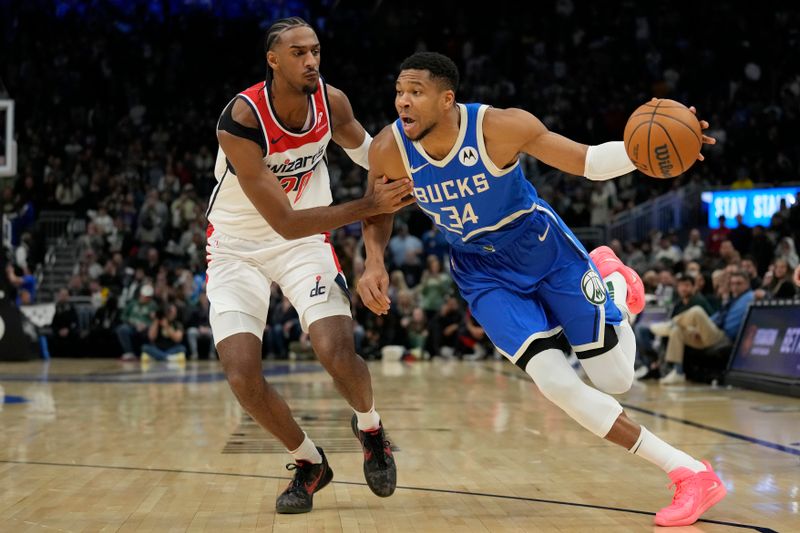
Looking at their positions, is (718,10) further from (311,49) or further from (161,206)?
(311,49)

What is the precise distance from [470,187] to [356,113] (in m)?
18.7

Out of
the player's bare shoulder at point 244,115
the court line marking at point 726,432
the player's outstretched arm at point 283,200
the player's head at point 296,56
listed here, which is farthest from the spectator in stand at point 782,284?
the player's bare shoulder at point 244,115

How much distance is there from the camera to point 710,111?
20547mm

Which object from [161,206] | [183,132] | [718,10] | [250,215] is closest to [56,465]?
[250,215]

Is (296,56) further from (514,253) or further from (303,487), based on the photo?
(303,487)

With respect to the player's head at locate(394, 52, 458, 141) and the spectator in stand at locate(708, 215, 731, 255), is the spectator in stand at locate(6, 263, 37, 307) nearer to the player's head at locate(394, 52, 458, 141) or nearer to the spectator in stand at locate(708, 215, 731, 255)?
the spectator in stand at locate(708, 215, 731, 255)

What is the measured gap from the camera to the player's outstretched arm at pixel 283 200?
172 inches

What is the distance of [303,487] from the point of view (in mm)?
4582

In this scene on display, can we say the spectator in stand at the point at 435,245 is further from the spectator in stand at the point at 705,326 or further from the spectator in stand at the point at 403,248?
the spectator in stand at the point at 705,326

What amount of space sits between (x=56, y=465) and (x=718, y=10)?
2050 centimetres

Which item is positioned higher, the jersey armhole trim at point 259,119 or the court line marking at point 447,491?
the jersey armhole trim at point 259,119

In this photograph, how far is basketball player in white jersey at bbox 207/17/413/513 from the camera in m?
4.51

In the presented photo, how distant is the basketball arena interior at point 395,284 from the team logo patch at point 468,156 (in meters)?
0.20

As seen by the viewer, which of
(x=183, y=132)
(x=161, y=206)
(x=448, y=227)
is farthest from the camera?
(x=183, y=132)
